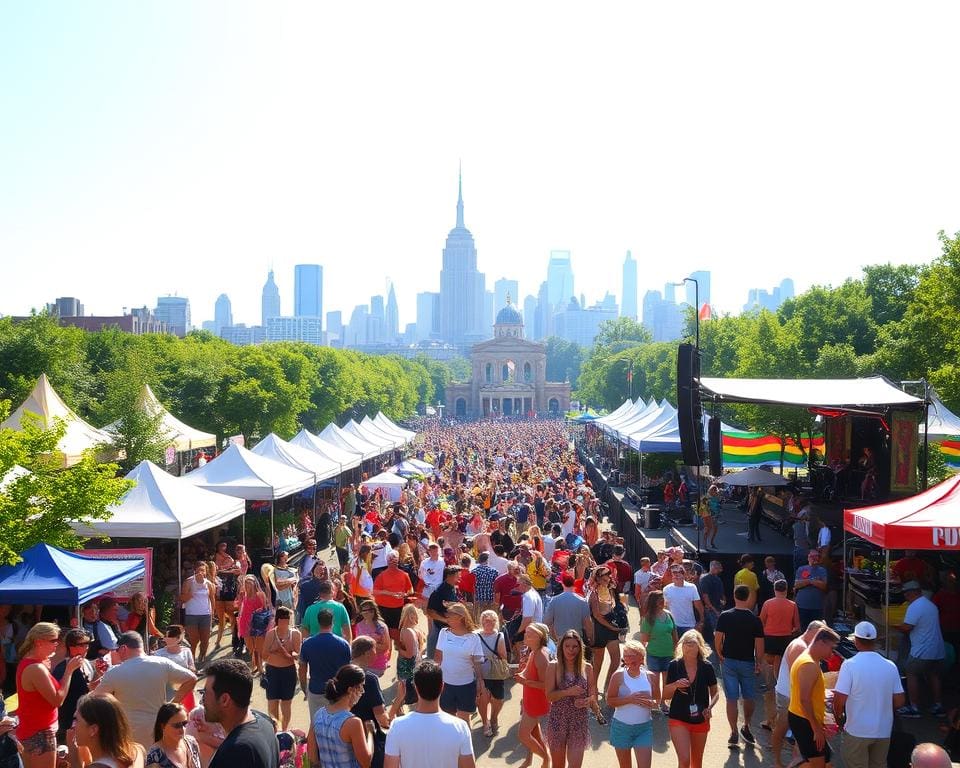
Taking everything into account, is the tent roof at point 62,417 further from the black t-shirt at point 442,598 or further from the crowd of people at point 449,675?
the black t-shirt at point 442,598

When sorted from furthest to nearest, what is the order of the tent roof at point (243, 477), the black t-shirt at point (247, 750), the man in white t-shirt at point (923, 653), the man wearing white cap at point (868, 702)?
the tent roof at point (243, 477), the man in white t-shirt at point (923, 653), the man wearing white cap at point (868, 702), the black t-shirt at point (247, 750)

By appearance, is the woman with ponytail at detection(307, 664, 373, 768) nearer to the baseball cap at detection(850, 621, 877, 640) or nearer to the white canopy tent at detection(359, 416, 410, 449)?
the baseball cap at detection(850, 621, 877, 640)

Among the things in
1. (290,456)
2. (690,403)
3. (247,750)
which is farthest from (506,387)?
(247,750)

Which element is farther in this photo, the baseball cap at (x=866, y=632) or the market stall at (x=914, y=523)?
the market stall at (x=914, y=523)

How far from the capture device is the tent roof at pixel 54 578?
30.1 feet

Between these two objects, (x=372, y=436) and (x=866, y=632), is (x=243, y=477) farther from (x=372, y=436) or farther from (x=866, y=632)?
(x=372, y=436)

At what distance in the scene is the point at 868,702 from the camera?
685 cm

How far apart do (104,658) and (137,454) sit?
1039cm

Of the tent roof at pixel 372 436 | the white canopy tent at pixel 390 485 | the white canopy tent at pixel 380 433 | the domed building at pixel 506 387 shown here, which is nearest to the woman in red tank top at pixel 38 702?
the white canopy tent at pixel 390 485

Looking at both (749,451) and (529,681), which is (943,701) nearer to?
(529,681)

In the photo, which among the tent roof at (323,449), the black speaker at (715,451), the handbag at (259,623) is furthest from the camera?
the tent roof at (323,449)

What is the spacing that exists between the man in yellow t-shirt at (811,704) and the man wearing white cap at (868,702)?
166mm

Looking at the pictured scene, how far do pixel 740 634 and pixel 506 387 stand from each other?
13308cm

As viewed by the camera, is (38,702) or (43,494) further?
(43,494)
